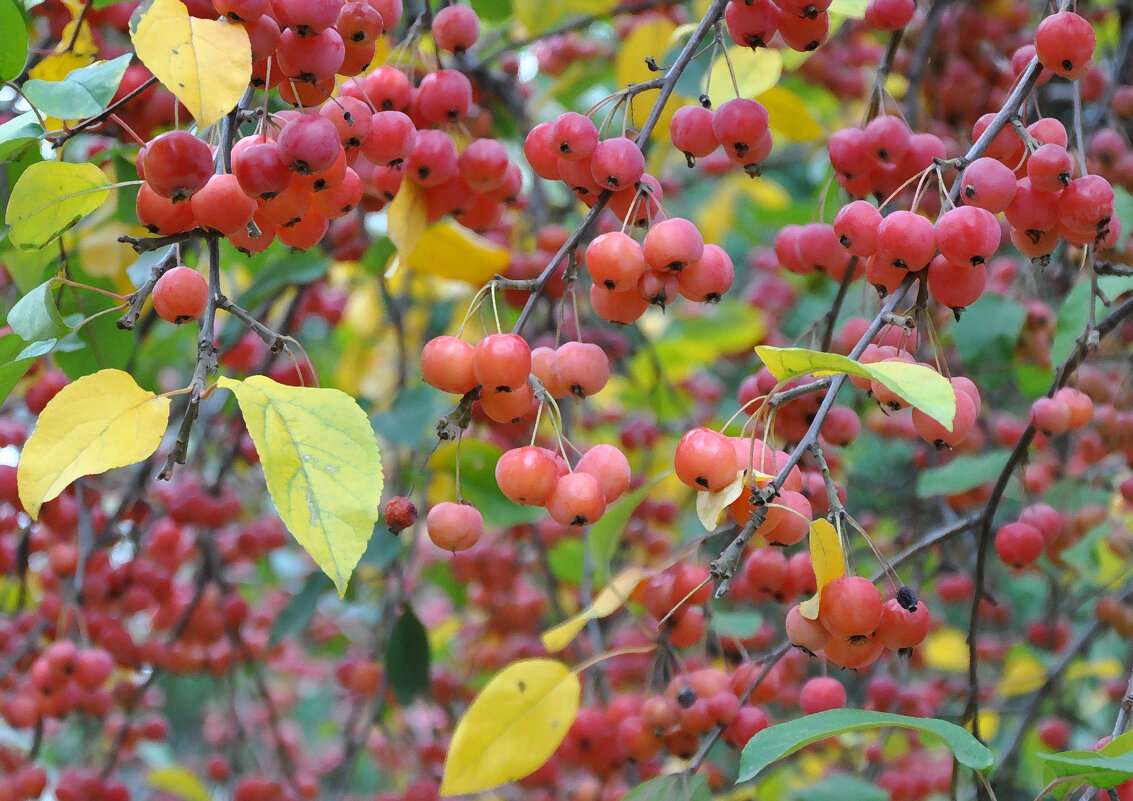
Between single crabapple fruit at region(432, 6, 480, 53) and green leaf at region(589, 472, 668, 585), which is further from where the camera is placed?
green leaf at region(589, 472, 668, 585)

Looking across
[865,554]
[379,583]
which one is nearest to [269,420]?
[379,583]

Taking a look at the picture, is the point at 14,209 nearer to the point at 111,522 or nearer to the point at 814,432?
the point at 814,432

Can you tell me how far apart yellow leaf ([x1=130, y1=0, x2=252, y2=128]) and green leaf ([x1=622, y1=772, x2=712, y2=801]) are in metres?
0.94

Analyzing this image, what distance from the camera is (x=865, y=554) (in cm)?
267

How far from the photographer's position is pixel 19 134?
1035 mm

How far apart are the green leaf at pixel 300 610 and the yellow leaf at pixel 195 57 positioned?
1.24 m

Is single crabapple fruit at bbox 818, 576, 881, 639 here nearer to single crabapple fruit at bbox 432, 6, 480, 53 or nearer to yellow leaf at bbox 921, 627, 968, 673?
single crabapple fruit at bbox 432, 6, 480, 53

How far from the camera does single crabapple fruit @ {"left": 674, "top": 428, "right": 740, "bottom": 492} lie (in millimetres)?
936

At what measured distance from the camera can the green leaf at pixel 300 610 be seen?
75.1 inches

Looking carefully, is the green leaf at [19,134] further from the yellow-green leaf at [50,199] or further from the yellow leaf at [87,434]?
the yellow leaf at [87,434]

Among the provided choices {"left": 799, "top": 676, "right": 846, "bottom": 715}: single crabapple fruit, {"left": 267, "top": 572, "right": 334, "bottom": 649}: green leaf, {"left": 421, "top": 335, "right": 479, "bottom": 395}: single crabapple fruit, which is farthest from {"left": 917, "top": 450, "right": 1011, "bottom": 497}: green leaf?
{"left": 267, "top": 572, "right": 334, "bottom": 649}: green leaf

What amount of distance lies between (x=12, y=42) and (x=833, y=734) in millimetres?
1145

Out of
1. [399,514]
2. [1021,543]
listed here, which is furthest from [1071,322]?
[399,514]

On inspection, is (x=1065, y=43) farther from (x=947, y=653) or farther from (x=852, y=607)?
(x=947, y=653)
